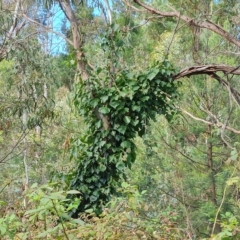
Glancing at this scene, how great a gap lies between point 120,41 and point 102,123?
789 millimetres

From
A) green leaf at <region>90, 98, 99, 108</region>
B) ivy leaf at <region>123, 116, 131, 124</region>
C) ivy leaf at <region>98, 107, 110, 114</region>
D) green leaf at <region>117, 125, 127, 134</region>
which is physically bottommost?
green leaf at <region>117, 125, 127, 134</region>

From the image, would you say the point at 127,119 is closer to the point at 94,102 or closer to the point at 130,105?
the point at 130,105

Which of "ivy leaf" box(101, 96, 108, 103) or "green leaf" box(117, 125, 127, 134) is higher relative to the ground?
"ivy leaf" box(101, 96, 108, 103)

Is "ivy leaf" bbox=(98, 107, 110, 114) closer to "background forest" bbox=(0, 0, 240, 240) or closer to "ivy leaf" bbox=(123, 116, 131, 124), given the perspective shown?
"background forest" bbox=(0, 0, 240, 240)

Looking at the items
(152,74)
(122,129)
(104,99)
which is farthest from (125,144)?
(152,74)

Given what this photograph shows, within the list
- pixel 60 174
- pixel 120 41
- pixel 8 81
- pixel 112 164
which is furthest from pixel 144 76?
pixel 8 81

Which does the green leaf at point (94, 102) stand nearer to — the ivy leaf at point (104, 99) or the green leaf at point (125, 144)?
the ivy leaf at point (104, 99)

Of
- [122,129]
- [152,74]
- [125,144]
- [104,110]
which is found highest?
[152,74]

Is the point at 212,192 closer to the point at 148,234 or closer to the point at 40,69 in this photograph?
the point at 40,69

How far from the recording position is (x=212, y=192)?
5477 mm

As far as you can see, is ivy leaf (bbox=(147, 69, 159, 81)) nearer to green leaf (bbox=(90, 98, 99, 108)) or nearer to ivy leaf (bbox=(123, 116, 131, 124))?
ivy leaf (bbox=(123, 116, 131, 124))

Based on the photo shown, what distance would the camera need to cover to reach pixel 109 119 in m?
3.79

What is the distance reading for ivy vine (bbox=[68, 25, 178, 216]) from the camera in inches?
146

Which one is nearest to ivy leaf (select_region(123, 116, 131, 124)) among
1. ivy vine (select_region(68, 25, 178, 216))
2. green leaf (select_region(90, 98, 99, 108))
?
ivy vine (select_region(68, 25, 178, 216))
